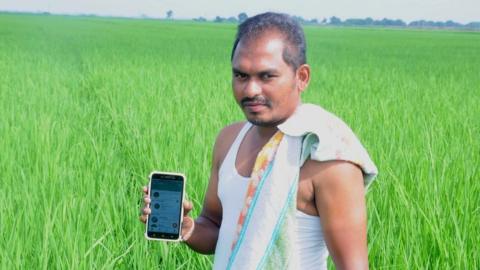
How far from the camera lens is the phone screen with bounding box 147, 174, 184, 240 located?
151cm

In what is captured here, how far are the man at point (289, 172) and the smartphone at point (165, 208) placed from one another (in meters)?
0.14

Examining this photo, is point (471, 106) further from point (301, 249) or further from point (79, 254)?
point (301, 249)

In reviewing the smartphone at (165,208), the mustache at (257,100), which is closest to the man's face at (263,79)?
the mustache at (257,100)

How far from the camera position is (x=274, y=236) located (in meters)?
1.31

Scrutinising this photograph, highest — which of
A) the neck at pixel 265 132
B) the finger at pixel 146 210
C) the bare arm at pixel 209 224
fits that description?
the neck at pixel 265 132

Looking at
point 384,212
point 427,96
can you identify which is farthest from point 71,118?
point 427,96

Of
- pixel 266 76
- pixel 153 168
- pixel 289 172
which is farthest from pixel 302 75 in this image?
pixel 153 168

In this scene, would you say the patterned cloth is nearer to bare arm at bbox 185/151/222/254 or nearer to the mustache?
the mustache

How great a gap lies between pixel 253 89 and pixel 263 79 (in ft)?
0.10

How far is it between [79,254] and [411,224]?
3.53ft

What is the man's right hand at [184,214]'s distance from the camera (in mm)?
1504

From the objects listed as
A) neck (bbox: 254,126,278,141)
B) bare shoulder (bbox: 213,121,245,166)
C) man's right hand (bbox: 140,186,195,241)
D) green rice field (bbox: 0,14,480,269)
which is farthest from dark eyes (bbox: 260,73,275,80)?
green rice field (bbox: 0,14,480,269)

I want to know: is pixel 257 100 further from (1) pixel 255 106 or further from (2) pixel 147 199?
(2) pixel 147 199

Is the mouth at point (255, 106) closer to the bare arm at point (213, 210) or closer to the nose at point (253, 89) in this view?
the nose at point (253, 89)
